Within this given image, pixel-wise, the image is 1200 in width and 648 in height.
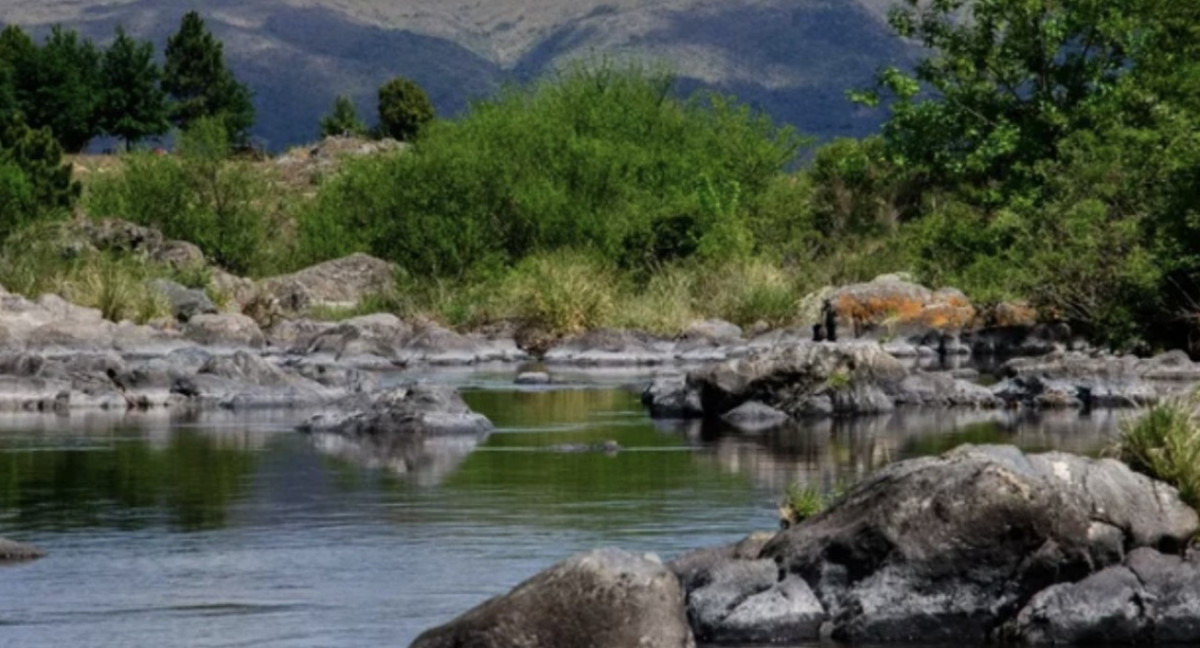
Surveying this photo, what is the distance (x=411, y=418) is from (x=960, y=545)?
1742cm

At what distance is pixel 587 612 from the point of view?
15.2 meters

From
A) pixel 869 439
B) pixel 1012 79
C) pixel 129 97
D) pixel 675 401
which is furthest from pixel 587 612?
pixel 129 97

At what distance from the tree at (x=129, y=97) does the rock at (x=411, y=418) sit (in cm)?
9649

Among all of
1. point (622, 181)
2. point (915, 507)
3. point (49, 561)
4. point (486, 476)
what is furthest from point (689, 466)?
point (622, 181)

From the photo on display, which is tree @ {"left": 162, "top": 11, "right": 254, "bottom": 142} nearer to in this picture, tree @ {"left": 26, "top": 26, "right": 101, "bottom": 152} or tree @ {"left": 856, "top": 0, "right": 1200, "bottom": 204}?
tree @ {"left": 26, "top": 26, "right": 101, "bottom": 152}

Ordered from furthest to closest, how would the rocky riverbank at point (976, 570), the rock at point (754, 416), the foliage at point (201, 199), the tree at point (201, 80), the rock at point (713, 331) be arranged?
1. the tree at point (201, 80)
2. the foliage at point (201, 199)
3. the rock at point (713, 331)
4. the rock at point (754, 416)
5. the rocky riverbank at point (976, 570)

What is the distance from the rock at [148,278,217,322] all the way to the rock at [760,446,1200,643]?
4319 cm

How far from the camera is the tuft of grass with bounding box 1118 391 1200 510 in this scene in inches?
701

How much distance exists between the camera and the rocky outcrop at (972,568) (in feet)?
55.1

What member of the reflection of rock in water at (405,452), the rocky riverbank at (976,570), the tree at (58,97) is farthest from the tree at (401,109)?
the rocky riverbank at (976,570)


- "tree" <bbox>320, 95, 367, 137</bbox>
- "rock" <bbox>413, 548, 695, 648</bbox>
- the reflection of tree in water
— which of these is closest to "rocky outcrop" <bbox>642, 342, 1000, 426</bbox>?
the reflection of tree in water

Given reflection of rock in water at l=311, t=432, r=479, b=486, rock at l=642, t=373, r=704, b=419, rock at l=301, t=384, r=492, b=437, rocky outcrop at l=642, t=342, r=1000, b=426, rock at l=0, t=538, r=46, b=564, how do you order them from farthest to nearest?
rock at l=642, t=373, r=704, b=419
rocky outcrop at l=642, t=342, r=1000, b=426
rock at l=301, t=384, r=492, b=437
reflection of rock in water at l=311, t=432, r=479, b=486
rock at l=0, t=538, r=46, b=564

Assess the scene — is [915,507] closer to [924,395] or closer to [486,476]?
[486,476]

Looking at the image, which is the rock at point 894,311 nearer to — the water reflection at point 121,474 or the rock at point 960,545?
the water reflection at point 121,474
